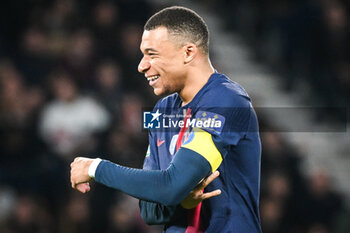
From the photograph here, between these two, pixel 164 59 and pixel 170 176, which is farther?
pixel 164 59

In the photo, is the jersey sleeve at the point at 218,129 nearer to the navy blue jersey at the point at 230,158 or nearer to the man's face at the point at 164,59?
the navy blue jersey at the point at 230,158

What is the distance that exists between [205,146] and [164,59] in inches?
21.6

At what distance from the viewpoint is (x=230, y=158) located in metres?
2.74

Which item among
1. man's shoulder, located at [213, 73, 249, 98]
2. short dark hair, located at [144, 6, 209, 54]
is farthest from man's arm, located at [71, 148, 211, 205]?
short dark hair, located at [144, 6, 209, 54]

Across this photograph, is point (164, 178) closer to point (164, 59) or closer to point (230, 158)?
point (230, 158)

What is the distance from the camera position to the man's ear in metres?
2.91

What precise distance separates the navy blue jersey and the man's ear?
0.17m

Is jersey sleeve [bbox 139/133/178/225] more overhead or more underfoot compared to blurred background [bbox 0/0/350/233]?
more underfoot

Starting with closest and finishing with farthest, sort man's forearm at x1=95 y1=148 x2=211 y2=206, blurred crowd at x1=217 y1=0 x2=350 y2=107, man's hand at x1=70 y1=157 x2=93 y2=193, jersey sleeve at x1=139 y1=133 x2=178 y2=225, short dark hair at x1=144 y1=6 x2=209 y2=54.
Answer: man's forearm at x1=95 y1=148 x2=211 y2=206, man's hand at x1=70 y1=157 x2=93 y2=193, jersey sleeve at x1=139 y1=133 x2=178 y2=225, short dark hair at x1=144 y1=6 x2=209 y2=54, blurred crowd at x1=217 y1=0 x2=350 y2=107

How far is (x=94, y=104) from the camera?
22.8 feet

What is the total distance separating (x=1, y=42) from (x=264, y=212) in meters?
3.96

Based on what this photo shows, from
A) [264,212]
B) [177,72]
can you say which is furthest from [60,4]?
[177,72]

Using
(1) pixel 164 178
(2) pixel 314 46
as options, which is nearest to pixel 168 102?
(1) pixel 164 178

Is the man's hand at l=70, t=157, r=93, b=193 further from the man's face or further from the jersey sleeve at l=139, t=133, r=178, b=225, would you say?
the man's face
